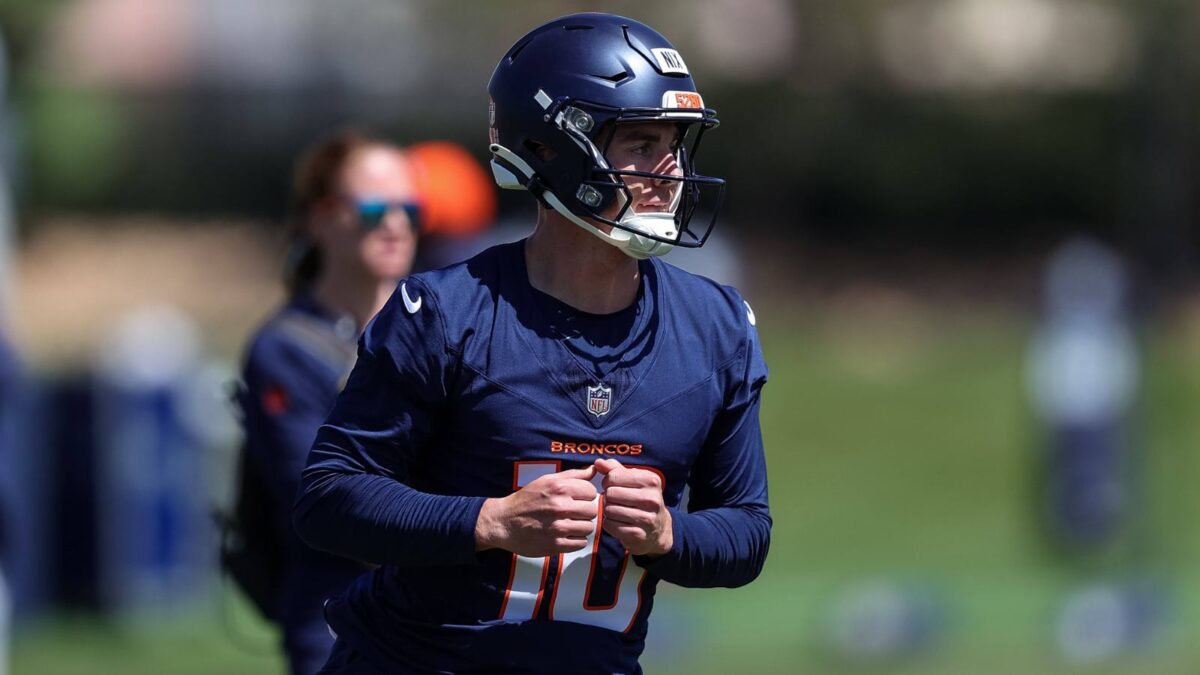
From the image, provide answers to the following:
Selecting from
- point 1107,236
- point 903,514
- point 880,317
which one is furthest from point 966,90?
point 903,514

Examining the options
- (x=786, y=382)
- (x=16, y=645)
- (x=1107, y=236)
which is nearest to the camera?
(x=16, y=645)

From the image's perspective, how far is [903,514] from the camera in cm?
1661

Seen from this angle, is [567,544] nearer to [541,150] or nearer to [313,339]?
[541,150]

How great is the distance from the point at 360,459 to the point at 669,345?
0.59 metres

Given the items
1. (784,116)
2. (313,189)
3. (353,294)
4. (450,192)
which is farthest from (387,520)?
(784,116)

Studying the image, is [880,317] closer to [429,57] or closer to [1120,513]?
[429,57]

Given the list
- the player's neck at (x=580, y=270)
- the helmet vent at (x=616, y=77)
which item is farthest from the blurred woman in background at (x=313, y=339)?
the helmet vent at (x=616, y=77)

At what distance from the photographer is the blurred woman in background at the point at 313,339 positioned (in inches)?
182

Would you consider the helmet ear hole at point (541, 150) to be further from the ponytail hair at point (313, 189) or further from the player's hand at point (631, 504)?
the ponytail hair at point (313, 189)

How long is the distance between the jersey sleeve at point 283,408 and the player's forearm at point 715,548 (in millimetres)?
1475

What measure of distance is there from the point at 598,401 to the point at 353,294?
1816 mm

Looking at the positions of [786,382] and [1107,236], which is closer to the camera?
[786,382]

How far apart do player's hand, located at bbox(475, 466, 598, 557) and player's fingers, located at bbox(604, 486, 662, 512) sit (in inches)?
1.1

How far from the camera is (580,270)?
11.3ft
